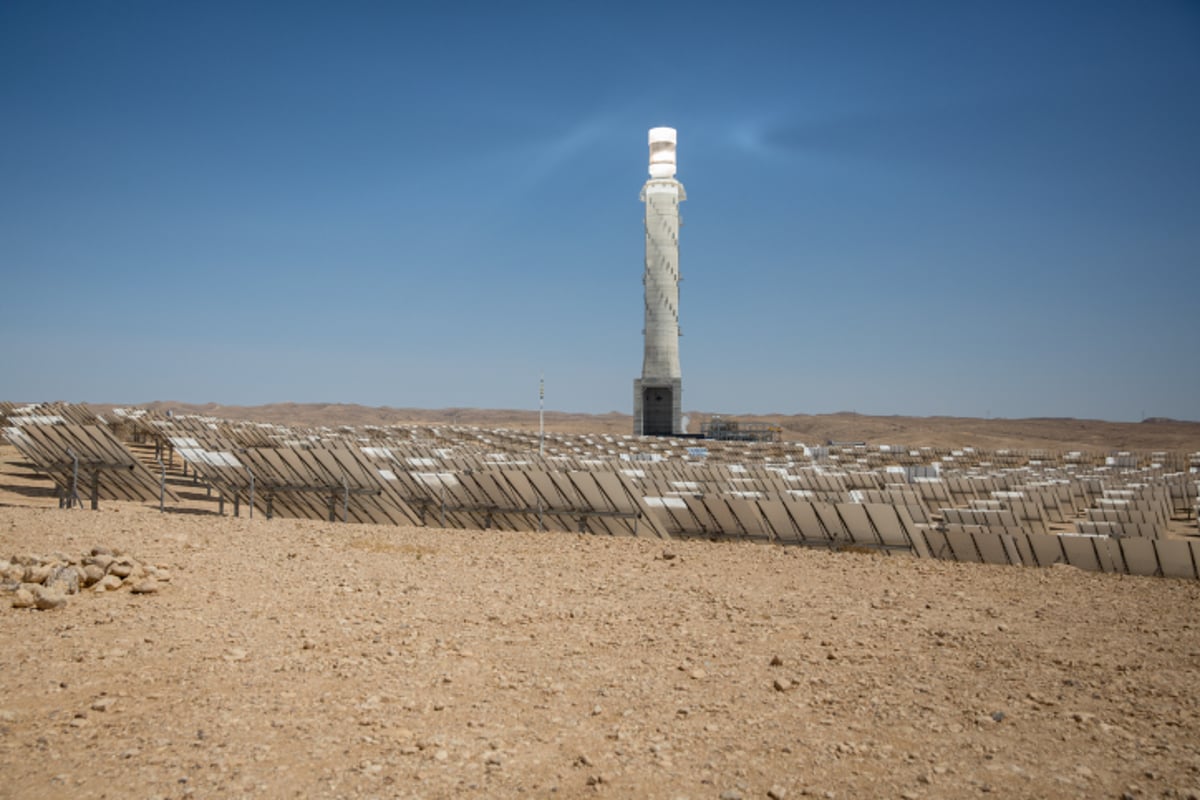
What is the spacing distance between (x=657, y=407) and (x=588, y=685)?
61107mm

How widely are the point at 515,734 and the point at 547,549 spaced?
23.5ft

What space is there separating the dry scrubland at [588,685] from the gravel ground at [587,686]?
0.03m

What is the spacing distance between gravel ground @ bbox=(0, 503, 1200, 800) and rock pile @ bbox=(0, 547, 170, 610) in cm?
16

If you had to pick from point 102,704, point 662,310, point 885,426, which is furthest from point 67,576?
point 885,426

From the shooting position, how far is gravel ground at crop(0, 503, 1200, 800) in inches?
195

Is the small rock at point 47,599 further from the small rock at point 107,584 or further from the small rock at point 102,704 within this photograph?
the small rock at point 102,704

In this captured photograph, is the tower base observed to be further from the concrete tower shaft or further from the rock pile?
the rock pile

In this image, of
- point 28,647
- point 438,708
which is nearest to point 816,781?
point 438,708

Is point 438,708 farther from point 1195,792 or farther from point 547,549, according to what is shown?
point 547,549

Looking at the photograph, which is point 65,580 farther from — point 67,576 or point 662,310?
point 662,310

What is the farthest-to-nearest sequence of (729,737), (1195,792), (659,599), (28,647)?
(659,599), (28,647), (729,737), (1195,792)

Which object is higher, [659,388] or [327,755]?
[659,388]

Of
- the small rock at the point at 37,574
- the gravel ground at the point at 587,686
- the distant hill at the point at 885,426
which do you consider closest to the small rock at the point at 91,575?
the gravel ground at the point at 587,686

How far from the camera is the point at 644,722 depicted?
5.79 m
